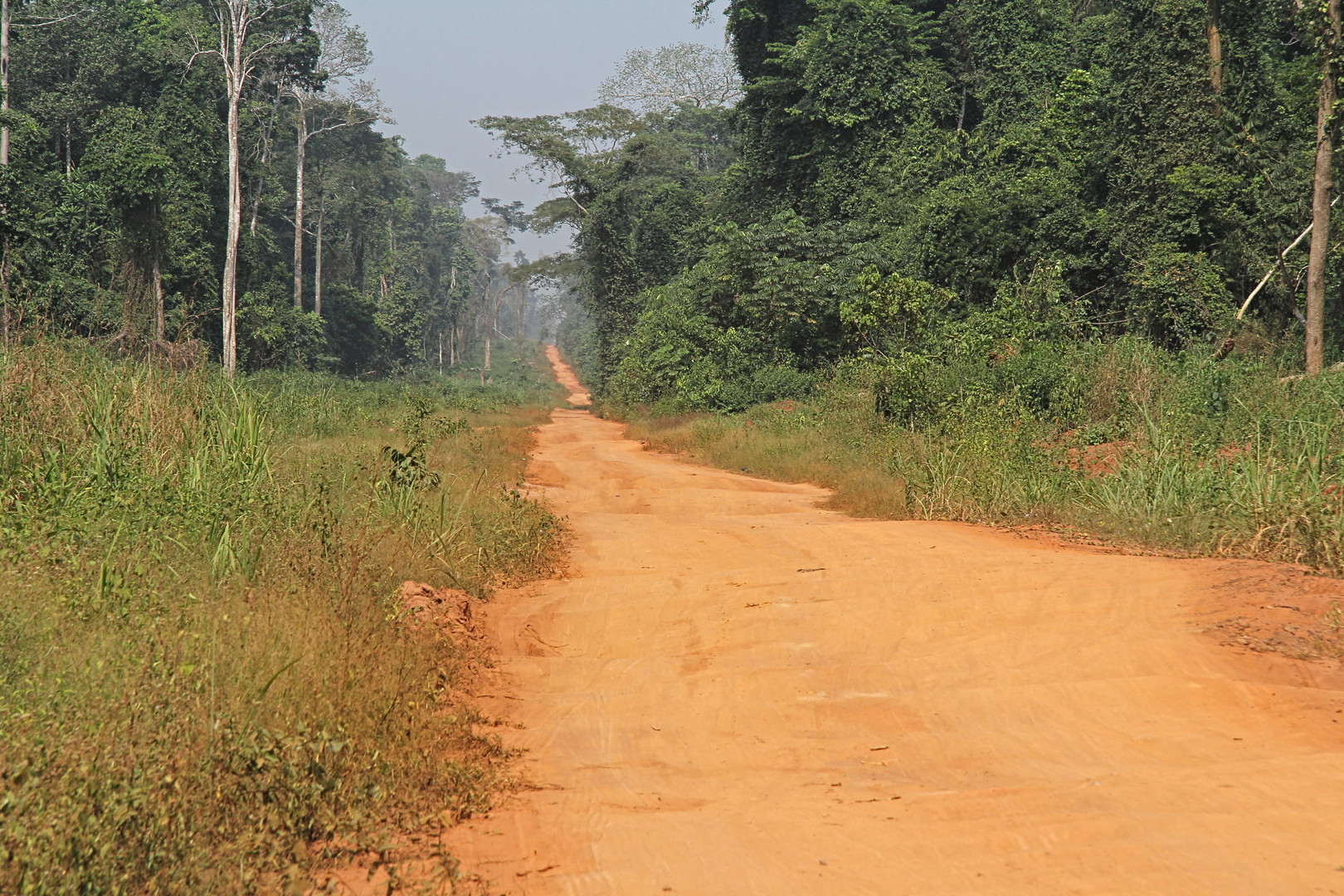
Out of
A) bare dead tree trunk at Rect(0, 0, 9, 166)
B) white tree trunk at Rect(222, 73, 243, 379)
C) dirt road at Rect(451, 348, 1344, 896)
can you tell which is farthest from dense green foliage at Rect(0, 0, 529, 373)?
dirt road at Rect(451, 348, 1344, 896)

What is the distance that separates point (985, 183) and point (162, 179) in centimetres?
2204

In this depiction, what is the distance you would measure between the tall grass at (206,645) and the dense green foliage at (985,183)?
1108 cm

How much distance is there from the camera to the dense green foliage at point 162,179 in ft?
80.3

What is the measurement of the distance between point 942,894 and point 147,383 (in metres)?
5.94

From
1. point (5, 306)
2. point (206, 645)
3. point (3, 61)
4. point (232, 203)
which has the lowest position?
point (206, 645)

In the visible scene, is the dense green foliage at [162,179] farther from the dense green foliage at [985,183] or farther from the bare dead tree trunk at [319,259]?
the dense green foliage at [985,183]

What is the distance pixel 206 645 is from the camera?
3.75m

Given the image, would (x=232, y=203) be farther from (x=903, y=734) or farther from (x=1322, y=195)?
(x=903, y=734)

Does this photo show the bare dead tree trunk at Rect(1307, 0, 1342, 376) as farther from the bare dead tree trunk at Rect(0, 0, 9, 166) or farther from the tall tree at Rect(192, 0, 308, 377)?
the bare dead tree trunk at Rect(0, 0, 9, 166)

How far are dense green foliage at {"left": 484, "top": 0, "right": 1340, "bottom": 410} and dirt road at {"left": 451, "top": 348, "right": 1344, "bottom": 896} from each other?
30.1 ft

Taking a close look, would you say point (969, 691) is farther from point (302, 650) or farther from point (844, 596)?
point (302, 650)

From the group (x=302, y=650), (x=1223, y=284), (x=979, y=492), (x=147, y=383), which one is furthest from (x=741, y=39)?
(x=302, y=650)

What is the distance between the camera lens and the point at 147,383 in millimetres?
6398

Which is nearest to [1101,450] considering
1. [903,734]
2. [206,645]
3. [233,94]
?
[903,734]
